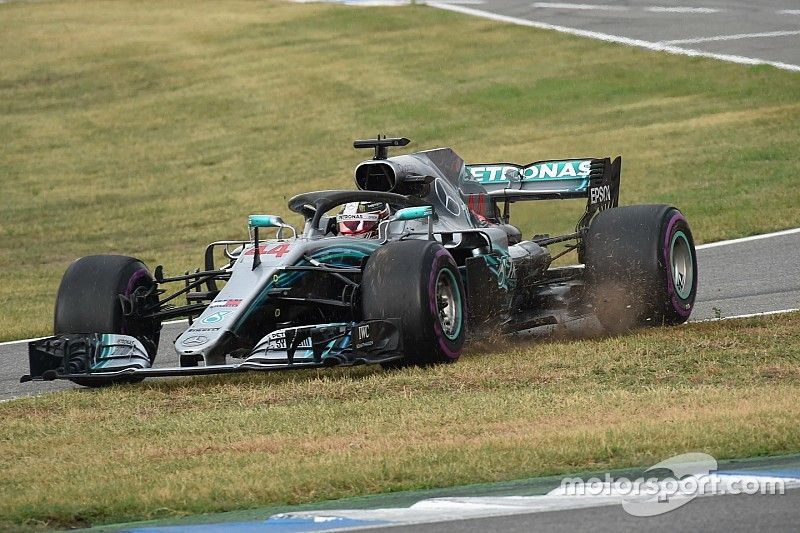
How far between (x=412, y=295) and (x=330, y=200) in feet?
4.69

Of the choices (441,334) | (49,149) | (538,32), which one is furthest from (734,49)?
(441,334)

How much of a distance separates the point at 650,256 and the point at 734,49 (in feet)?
65.4

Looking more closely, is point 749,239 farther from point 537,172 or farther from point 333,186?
point 333,186

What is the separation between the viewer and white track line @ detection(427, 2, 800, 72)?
1131 inches

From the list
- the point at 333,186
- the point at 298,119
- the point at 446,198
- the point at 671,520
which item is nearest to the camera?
the point at 671,520

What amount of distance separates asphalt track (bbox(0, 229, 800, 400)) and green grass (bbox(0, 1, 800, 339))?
114 centimetres

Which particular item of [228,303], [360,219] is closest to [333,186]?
[360,219]

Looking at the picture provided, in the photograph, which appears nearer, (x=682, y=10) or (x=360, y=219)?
(x=360, y=219)

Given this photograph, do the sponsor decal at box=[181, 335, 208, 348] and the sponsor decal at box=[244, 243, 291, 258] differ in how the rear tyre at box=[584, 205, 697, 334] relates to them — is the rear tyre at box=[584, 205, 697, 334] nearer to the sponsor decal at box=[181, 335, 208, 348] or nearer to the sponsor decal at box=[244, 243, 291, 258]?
the sponsor decal at box=[244, 243, 291, 258]

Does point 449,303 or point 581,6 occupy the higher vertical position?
point 581,6

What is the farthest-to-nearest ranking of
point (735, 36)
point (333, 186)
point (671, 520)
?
point (735, 36) → point (333, 186) → point (671, 520)

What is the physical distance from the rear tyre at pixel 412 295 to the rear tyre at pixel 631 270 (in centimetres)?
167

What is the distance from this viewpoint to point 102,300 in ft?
34.8

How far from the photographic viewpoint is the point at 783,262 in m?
14.6
